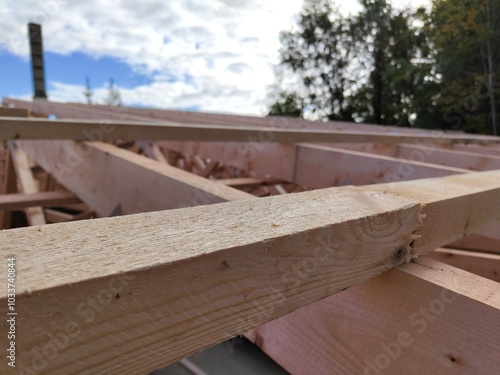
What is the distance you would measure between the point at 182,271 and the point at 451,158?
105 inches

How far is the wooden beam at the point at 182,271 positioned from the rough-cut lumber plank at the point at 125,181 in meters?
0.47

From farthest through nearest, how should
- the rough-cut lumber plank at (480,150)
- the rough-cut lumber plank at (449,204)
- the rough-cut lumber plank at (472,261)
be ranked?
the rough-cut lumber plank at (480,150), the rough-cut lumber plank at (472,261), the rough-cut lumber plank at (449,204)

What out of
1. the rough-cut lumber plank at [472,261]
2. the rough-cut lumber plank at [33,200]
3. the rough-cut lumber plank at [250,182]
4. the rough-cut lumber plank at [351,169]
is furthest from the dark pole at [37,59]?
the rough-cut lumber plank at [472,261]

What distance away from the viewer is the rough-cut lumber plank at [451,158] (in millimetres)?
2426

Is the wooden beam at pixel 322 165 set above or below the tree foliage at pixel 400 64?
below

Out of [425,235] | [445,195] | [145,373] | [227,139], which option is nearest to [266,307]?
→ [145,373]

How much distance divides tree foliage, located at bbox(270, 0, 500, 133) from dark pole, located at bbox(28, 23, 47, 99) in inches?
374

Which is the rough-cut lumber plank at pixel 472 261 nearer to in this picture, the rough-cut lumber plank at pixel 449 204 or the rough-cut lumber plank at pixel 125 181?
the rough-cut lumber plank at pixel 449 204

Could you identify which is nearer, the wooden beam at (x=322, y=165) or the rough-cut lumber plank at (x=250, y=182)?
the wooden beam at (x=322, y=165)

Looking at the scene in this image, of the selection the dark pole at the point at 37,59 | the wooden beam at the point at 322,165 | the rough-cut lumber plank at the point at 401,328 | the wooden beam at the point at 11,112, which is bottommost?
the rough-cut lumber plank at the point at 401,328

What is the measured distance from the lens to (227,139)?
233cm

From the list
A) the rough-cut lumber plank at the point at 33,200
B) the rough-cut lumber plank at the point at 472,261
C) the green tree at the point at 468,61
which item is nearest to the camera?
the rough-cut lumber plank at the point at 472,261

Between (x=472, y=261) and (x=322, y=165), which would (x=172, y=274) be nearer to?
(x=472, y=261)

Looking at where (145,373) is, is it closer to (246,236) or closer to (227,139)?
(246,236)
